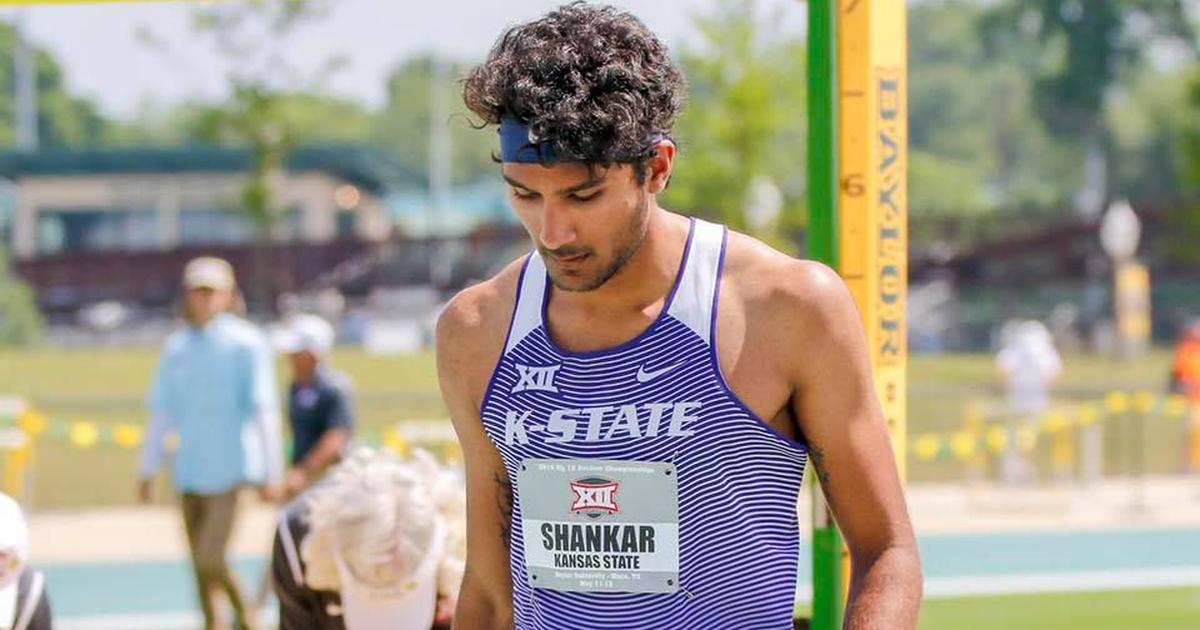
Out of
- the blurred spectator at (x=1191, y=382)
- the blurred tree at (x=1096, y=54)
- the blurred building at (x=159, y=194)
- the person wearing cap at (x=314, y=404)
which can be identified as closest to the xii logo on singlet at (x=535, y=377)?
the person wearing cap at (x=314, y=404)

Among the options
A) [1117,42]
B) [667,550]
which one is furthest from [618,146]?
[1117,42]

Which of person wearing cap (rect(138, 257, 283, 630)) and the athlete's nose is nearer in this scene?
the athlete's nose

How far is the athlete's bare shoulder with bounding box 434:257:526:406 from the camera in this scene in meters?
3.08

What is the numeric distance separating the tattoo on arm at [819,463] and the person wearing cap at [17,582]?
2.30m

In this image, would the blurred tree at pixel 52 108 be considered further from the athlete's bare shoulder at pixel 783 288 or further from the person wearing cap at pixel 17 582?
the athlete's bare shoulder at pixel 783 288

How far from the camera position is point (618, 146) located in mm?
2754

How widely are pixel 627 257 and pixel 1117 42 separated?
89720 mm

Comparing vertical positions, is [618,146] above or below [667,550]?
above

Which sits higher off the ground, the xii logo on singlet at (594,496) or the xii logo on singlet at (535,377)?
the xii logo on singlet at (535,377)

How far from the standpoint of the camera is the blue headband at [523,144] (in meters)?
2.77

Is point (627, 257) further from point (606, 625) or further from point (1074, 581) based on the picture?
point (1074, 581)

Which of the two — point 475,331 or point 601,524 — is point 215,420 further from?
point 601,524

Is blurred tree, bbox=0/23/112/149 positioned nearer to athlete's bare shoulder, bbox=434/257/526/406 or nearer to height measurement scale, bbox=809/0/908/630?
height measurement scale, bbox=809/0/908/630

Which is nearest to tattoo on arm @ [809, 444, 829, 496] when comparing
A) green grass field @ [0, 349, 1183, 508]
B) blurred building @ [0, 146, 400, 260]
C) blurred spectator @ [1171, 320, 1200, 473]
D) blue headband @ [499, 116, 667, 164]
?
blue headband @ [499, 116, 667, 164]
